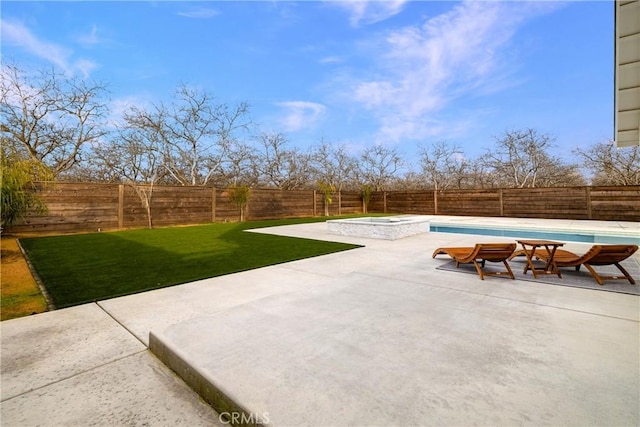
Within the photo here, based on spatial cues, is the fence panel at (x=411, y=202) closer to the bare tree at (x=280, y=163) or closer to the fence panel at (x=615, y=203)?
the bare tree at (x=280, y=163)

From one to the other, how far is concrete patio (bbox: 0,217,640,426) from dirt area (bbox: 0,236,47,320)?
345mm

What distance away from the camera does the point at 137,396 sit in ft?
5.92

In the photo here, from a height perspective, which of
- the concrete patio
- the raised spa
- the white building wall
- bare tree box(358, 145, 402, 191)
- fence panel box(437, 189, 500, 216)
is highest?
bare tree box(358, 145, 402, 191)

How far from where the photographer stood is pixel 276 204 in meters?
16.9

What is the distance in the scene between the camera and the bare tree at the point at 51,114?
1348 cm

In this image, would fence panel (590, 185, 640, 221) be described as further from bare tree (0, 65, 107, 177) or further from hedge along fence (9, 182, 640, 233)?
bare tree (0, 65, 107, 177)

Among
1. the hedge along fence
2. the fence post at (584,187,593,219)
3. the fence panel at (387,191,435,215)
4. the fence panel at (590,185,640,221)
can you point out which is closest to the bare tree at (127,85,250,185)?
the hedge along fence

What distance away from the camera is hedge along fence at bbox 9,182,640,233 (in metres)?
10.3

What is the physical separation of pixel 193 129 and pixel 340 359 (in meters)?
20.5

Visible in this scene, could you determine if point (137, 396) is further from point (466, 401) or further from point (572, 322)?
point (572, 322)

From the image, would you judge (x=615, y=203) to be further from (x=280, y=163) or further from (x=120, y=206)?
(x=120, y=206)

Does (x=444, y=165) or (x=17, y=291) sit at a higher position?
(x=444, y=165)

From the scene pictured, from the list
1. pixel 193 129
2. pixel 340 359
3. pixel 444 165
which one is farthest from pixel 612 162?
pixel 193 129

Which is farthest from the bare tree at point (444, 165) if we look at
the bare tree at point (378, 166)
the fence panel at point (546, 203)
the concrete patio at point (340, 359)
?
the concrete patio at point (340, 359)
